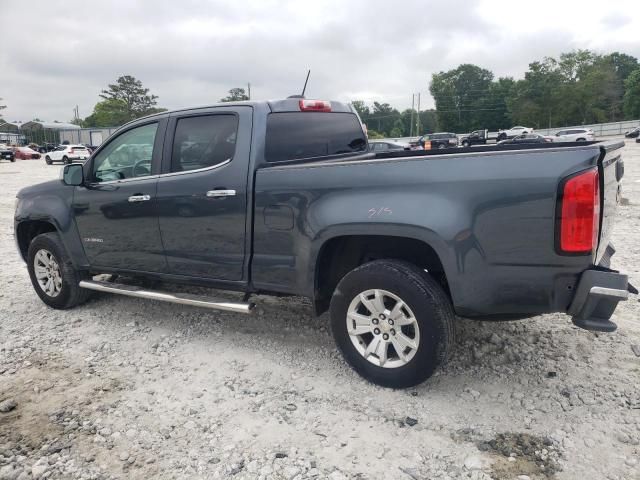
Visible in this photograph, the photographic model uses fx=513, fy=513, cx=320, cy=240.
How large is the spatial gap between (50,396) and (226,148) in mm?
2101

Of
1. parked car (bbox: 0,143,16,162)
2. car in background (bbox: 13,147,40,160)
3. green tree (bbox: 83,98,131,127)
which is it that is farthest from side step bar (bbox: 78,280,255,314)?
green tree (bbox: 83,98,131,127)

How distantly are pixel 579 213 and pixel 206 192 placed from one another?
8.21 feet

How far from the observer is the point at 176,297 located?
4.12 meters

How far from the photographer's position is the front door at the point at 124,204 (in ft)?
13.9

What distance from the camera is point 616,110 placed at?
235 ft

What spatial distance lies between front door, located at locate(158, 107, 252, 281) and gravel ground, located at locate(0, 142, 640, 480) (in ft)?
2.42

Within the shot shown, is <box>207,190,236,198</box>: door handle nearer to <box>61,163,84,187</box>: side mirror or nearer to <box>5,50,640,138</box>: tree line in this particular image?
<box>61,163,84,187</box>: side mirror

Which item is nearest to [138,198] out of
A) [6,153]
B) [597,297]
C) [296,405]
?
[296,405]

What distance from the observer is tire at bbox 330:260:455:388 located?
10.0 feet

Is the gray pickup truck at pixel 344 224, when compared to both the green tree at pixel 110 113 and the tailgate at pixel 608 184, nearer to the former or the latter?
the tailgate at pixel 608 184

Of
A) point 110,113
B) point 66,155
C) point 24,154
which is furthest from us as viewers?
point 110,113

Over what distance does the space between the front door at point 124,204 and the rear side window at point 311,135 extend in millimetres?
1046

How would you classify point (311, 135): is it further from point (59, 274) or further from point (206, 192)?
point (59, 274)

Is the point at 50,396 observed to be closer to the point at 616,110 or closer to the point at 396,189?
the point at 396,189
